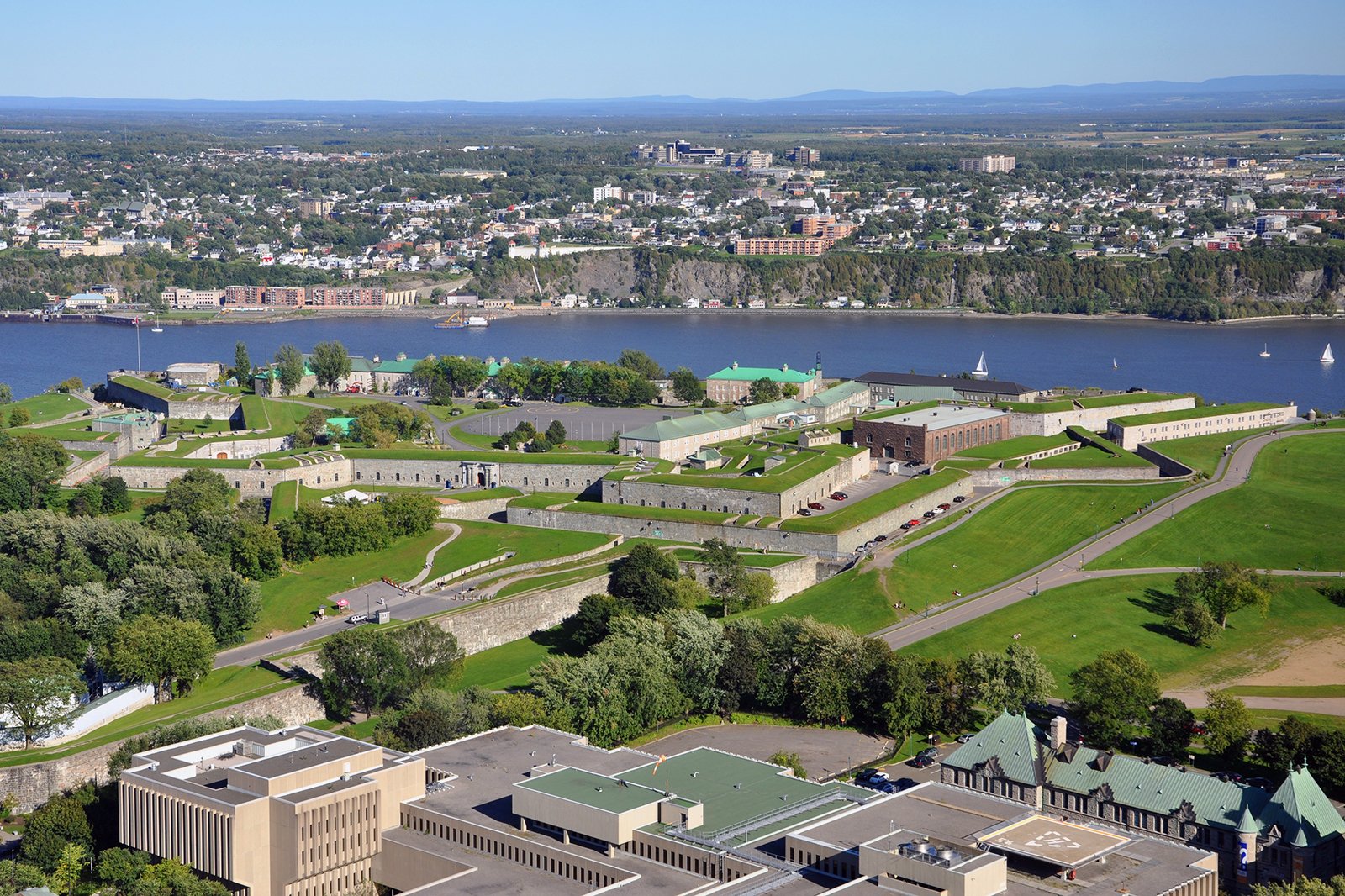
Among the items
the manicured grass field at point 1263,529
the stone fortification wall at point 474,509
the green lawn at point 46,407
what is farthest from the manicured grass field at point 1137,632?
the green lawn at point 46,407

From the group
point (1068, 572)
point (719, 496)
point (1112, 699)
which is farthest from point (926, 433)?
point (1112, 699)

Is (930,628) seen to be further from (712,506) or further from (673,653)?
(712,506)

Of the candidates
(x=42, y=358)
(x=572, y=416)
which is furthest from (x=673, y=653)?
(x=42, y=358)

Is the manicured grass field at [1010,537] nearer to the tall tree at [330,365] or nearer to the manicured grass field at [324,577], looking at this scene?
the manicured grass field at [324,577]

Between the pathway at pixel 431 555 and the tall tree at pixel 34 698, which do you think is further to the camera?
the pathway at pixel 431 555

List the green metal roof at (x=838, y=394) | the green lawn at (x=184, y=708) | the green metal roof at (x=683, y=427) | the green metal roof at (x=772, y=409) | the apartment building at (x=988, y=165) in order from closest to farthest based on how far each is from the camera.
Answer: the green lawn at (x=184, y=708) → the green metal roof at (x=683, y=427) → the green metal roof at (x=772, y=409) → the green metal roof at (x=838, y=394) → the apartment building at (x=988, y=165)
